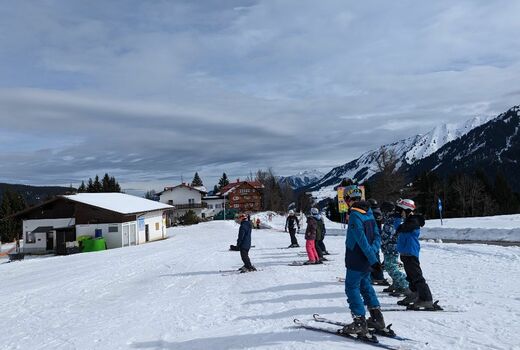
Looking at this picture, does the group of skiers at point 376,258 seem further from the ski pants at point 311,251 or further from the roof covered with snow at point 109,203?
the roof covered with snow at point 109,203

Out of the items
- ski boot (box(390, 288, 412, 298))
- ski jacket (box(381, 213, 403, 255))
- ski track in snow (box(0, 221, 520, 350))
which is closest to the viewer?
ski track in snow (box(0, 221, 520, 350))

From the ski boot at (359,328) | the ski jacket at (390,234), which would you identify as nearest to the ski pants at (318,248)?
the ski jacket at (390,234)

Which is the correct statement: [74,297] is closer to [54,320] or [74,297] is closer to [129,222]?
[54,320]

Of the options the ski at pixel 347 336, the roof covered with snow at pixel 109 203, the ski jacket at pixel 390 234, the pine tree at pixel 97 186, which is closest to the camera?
the ski at pixel 347 336

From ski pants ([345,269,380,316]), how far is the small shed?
119 ft

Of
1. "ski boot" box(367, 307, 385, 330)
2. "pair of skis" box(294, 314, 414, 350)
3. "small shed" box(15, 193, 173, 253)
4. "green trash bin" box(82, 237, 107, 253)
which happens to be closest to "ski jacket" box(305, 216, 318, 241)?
"pair of skis" box(294, 314, 414, 350)

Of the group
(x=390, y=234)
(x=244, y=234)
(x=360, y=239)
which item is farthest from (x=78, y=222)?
(x=360, y=239)

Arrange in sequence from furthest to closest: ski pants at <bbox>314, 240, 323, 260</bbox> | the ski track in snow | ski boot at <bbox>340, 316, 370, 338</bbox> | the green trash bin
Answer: the green trash bin < ski pants at <bbox>314, 240, 323, 260</bbox> < the ski track in snow < ski boot at <bbox>340, 316, 370, 338</bbox>

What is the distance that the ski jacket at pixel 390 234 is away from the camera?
28.8ft

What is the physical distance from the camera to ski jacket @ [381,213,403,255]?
8766mm

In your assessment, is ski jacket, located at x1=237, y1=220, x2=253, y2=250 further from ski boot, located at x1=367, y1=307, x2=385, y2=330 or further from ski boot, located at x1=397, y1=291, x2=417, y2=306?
ski boot, located at x1=367, y1=307, x2=385, y2=330

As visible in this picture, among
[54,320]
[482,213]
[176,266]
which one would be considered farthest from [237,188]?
[54,320]

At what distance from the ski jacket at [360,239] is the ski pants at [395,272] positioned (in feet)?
7.93

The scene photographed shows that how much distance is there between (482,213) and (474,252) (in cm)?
5764
